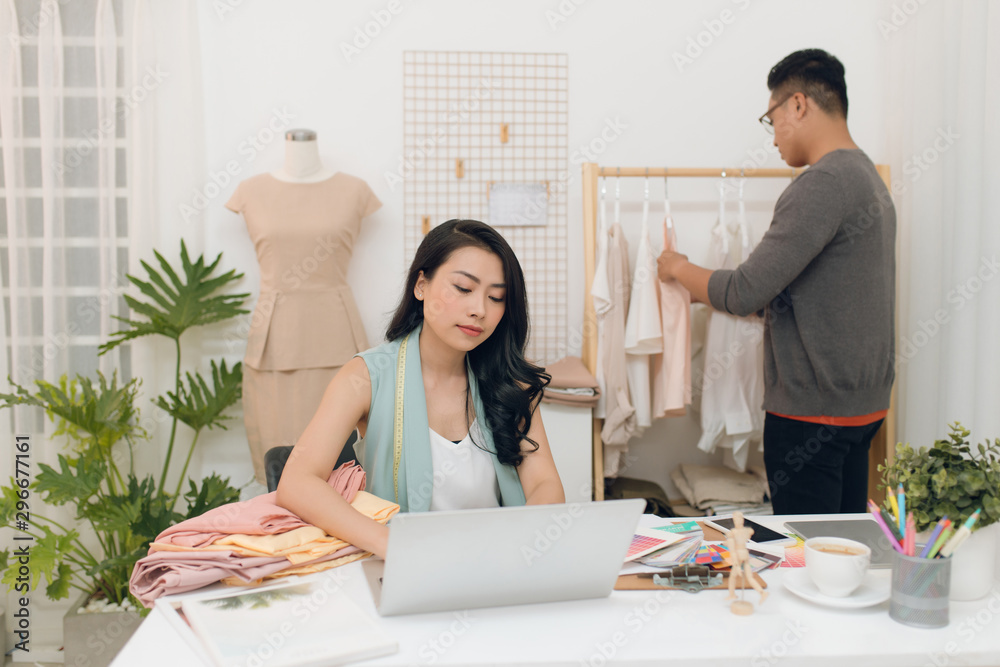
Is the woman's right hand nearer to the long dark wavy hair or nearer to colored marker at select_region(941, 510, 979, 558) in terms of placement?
the long dark wavy hair

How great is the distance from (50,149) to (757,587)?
109 inches

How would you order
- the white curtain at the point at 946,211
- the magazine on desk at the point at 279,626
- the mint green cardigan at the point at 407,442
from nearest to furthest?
the magazine on desk at the point at 279,626 → the mint green cardigan at the point at 407,442 → the white curtain at the point at 946,211

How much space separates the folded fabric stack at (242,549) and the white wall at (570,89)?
1.80 metres

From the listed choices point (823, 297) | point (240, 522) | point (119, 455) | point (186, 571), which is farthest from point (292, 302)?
point (823, 297)

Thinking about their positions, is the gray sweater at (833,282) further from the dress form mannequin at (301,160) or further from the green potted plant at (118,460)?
the green potted plant at (118,460)

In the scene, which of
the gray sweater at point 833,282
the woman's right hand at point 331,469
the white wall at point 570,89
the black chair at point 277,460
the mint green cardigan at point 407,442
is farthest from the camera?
the white wall at point 570,89

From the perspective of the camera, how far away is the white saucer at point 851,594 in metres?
1.08

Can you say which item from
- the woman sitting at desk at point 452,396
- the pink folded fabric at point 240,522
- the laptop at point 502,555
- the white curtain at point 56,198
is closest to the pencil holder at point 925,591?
the laptop at point 502,555

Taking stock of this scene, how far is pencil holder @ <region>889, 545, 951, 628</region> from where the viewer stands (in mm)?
1026

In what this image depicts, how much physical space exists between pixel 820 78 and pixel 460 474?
4.97ft

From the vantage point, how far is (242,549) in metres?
1.18

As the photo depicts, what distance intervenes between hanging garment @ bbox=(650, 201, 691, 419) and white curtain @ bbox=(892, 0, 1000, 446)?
0.81 meters

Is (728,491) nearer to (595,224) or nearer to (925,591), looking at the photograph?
(595,224)

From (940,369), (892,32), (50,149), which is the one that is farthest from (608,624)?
(892,32)
